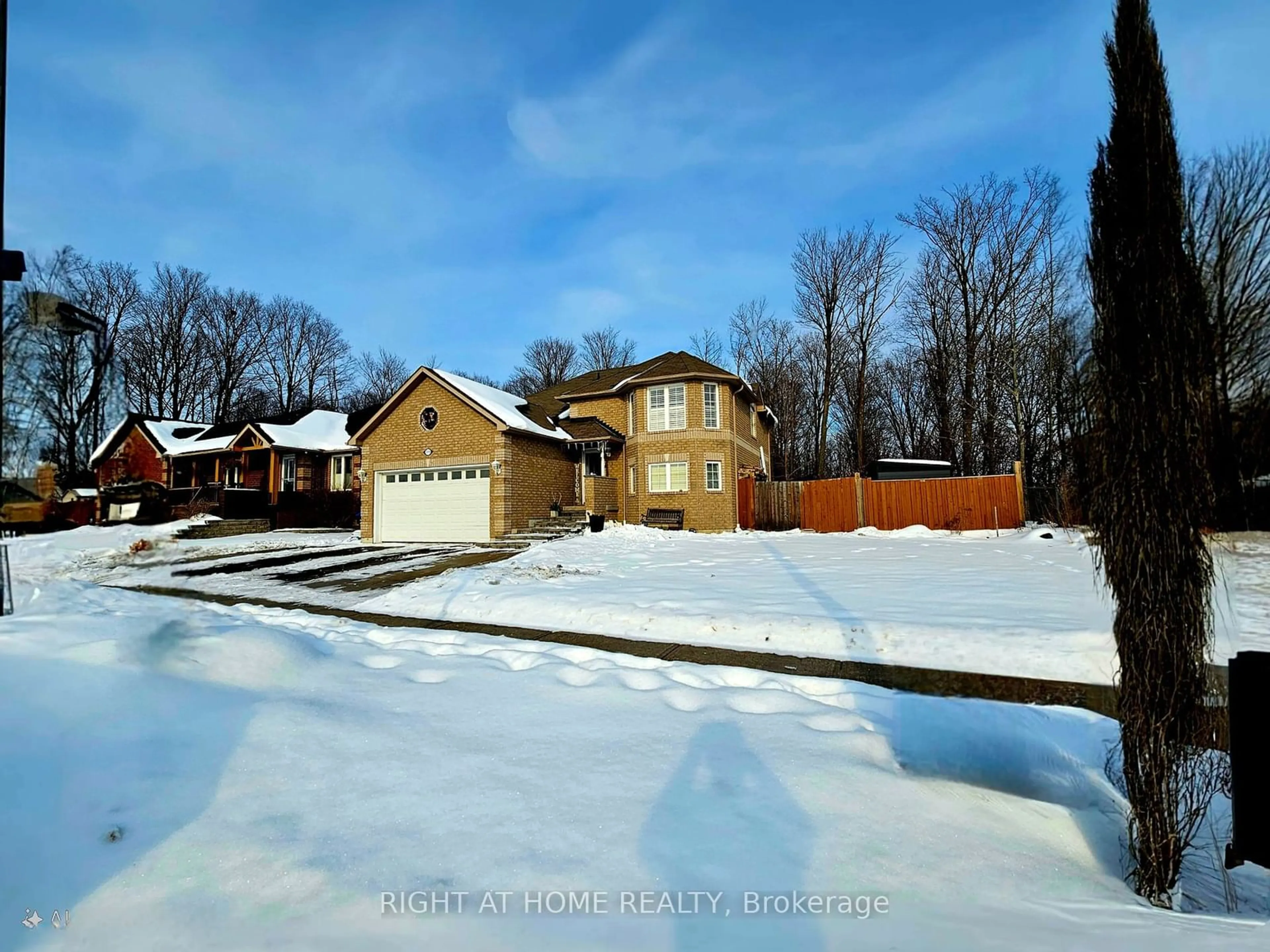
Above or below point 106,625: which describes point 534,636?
below

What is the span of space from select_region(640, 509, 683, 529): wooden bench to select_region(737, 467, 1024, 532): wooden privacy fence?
2.45m

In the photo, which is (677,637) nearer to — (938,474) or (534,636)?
(534,636)

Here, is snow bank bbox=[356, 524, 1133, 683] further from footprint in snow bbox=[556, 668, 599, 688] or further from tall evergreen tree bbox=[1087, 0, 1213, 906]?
footprint in snow bbox=[556, 668, 599, 688]

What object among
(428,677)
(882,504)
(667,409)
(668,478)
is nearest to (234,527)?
(668,478)

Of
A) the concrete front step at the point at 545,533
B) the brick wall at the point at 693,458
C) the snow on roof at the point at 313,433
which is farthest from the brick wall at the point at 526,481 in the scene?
the snow on roof at the point at 313,433

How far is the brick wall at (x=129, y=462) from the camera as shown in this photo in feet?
6.84

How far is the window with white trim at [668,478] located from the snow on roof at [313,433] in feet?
44.2

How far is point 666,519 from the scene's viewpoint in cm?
1886

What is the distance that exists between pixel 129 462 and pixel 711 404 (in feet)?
59.9

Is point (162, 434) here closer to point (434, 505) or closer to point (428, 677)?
point (428, 677)

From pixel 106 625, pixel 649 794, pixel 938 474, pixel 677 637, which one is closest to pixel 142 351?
pixel 106 625

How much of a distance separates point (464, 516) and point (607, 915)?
52.7ft

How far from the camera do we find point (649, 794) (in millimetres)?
2172

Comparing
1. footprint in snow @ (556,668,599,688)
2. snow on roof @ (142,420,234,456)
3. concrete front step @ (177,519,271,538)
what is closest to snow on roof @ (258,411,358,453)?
concrete front step @ (177,519,271,538)
